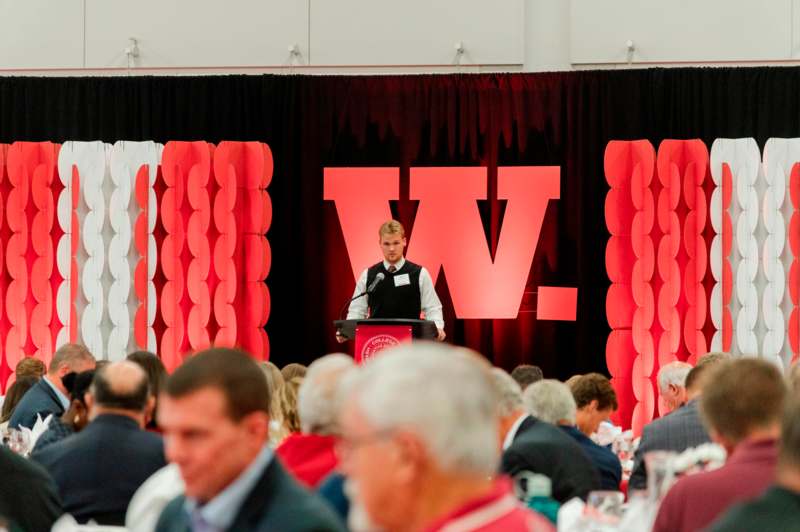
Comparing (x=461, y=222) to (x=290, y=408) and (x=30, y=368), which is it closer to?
(x=30, y=368)

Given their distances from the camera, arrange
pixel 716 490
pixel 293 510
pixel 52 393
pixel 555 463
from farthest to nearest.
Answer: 1. pixel 52 393
2. pixel 555 463
3. pixel 716 490
4. pixel 293 510

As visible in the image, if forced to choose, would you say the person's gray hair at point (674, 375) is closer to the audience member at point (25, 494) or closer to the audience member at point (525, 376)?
the audience member at point (525, 376)

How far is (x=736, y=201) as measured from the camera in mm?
9602

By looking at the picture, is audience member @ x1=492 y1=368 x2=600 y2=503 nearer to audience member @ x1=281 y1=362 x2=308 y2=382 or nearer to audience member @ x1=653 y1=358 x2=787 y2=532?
audience member @ x1=653 y1=358 x2=787 y2=532

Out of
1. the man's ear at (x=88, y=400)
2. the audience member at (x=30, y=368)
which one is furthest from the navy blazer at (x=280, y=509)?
the audience member at (x=30, y=368)

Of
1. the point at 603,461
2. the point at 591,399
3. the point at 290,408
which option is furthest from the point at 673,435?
the point at 290,408

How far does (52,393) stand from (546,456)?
10.8ft

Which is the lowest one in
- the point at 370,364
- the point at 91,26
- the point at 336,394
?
the point at 336,394

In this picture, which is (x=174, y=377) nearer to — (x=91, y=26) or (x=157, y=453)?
(x=157, y=453)

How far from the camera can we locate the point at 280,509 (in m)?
2.29

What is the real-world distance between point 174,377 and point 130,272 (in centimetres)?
Answer: 770

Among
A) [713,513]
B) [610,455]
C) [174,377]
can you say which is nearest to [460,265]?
[610,455]

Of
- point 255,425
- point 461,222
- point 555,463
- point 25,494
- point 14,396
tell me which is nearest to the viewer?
point 255,425

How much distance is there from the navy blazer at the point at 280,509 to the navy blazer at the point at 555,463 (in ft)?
6.78
